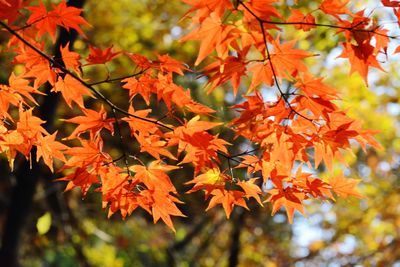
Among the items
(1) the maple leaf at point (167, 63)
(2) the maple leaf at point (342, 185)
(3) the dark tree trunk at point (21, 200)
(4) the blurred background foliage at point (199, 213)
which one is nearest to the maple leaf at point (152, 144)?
(1) the maple leaf at point (167, 63)

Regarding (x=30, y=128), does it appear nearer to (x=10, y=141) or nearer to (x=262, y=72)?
(x=10, y=141)

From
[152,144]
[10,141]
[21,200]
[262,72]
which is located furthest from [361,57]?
[21,200]

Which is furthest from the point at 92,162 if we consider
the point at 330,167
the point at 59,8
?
the point at 330,167

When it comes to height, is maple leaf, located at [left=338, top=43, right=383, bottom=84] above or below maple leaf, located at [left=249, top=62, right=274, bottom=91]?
above

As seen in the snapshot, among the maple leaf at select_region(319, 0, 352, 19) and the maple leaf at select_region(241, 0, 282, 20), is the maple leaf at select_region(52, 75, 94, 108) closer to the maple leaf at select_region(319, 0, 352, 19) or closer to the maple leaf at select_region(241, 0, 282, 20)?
the maple leaf at select_region(241, 0, 282, 20)

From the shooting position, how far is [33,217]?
6461 millimetres

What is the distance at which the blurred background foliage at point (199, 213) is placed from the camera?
19.5ft

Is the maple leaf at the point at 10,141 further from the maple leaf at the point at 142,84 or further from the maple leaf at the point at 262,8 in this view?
the maple leaf at the point at 262,8

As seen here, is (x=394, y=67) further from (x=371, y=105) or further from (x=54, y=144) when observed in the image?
(x=54, y=144)

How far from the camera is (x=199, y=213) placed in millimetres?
7438

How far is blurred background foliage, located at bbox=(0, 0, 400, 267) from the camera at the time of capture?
19.5 feet

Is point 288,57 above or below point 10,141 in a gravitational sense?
above

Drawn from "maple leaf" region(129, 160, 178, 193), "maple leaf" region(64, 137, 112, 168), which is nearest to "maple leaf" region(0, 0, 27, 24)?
"maple leaf" region(64, 137, 112, 168)

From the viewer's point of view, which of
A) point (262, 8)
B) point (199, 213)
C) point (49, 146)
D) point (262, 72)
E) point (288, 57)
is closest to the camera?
point (262, 8)
